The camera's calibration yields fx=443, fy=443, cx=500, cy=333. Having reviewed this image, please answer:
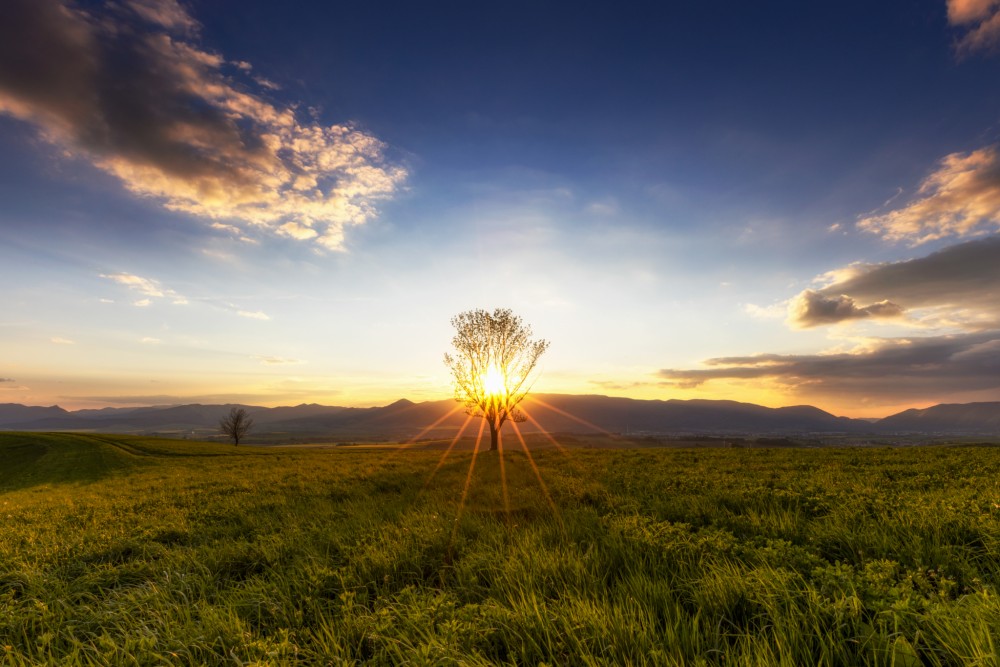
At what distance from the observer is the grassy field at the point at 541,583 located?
13.0 feet

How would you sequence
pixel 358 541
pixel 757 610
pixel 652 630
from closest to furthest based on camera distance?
1. pixel 652 630
2. pixel 757 610
3. pixel 358 541

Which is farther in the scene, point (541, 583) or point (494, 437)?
point (494, 437)

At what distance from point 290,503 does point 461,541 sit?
872 cm

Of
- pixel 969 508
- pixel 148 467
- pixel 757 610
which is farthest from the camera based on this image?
pixel 148 467

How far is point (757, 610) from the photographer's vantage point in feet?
14.9

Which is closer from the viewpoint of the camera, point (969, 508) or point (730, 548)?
point (730, 548)

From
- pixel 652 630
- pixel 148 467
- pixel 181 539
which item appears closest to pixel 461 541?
pixel 652 630

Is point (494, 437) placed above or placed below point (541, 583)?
below

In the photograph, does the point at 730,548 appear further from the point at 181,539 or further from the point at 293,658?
the point at 181,539

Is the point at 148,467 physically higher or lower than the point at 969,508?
lower

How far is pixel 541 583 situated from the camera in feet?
18.3

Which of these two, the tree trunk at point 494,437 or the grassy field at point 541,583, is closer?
the grassy field at point 541,583

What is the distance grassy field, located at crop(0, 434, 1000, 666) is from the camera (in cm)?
395

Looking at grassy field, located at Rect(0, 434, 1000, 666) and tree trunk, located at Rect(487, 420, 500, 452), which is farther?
tree trunk, located at Rect(487, 420, 500, 452)
